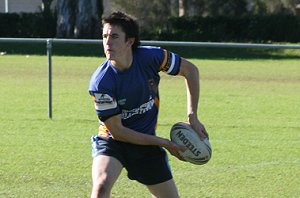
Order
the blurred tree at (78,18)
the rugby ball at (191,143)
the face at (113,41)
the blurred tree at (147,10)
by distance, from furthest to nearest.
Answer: the blurred tree at (147,10)
the blurred tree at (78,18)
the rugby ball at (191,143)
the face at (113,41)

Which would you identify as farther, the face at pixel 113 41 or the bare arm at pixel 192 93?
the bare arm at pixel 192 93

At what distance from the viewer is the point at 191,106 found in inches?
266

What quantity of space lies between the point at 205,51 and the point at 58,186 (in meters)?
24.9

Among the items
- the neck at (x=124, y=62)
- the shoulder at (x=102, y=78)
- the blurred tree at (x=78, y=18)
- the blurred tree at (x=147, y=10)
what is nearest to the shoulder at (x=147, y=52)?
the neck at (x=124, y=62)

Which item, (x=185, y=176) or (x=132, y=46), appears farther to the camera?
(x=185, y=176)

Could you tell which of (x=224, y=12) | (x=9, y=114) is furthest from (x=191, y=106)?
(x=224, y=12)

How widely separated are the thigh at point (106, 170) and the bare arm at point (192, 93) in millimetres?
645

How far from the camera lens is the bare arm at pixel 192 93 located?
6.65m

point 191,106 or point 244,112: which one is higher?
point 191,106

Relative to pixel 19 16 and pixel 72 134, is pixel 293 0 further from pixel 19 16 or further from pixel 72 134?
pixel 72 134

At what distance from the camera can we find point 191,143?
21.2 feet

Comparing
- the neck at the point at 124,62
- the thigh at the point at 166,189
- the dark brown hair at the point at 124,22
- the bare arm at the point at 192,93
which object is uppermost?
the dark brown hair at the point at 124,22

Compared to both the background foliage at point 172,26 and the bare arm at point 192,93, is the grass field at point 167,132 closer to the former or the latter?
the bare arm at point 192,93

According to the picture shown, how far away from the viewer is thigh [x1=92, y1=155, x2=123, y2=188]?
6.27 meters
